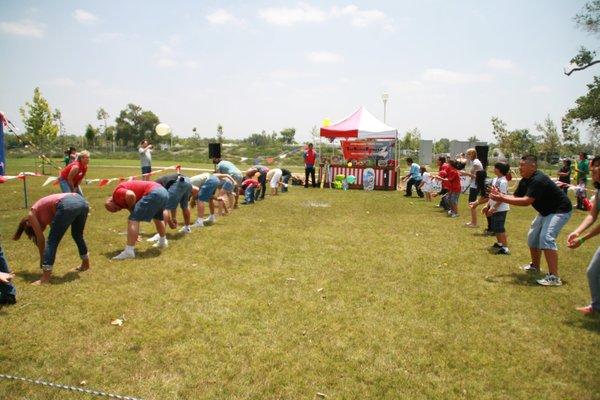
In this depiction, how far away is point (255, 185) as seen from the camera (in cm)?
1448

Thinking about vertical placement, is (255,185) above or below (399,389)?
above

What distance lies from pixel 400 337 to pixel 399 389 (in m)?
0.97

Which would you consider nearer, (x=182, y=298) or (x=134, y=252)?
(x=182, y=298)

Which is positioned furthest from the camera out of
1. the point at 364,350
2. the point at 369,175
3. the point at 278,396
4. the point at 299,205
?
the point at 369,175

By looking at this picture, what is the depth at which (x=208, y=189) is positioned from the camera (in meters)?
10.1

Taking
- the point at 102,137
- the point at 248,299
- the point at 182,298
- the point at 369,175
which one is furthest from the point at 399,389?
the point at 102,137

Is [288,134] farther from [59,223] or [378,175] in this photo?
[59,223]

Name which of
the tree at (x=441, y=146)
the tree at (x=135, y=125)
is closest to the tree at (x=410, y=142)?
the tree at (x=441, y=146)

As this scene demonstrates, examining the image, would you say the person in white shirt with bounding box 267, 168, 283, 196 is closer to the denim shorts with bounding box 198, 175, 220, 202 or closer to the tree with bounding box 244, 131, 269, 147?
the denim shorts with bounding box 198, 175, 220, 202

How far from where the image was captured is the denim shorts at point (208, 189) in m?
10.1

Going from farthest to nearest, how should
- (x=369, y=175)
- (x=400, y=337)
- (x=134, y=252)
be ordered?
(x=369, y=175) < (x=134, y=252) < (x=400, y=337)

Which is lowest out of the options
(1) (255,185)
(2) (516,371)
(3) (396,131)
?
(2) (516,371)

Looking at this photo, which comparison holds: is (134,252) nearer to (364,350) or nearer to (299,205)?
(364,350)

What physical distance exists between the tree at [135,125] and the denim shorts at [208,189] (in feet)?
230
